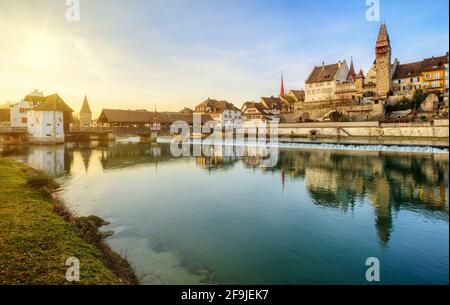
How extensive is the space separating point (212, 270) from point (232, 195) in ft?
31.5

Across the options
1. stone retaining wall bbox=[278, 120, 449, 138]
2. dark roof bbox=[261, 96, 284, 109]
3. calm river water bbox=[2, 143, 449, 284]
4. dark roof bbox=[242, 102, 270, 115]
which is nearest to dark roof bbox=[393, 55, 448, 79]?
stone retaining wall bbox=[278, 120, 449, 138]

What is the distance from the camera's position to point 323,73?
6475 centimetres

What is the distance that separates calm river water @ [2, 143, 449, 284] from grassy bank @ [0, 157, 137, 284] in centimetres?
81

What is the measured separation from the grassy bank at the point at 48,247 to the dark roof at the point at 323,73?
2434 inches

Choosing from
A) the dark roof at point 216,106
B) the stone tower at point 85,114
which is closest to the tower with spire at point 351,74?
the dark roof at point 216,106

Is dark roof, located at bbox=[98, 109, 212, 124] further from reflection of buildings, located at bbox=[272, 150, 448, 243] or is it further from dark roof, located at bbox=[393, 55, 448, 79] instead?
dark roof, located at bbox=[393, 55, 448, 79]

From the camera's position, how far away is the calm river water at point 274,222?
810 centimetres

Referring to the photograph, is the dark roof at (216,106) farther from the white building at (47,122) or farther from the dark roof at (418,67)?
the dark roof at (418,67)

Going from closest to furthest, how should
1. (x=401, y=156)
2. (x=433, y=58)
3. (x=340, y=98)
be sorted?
(x=401, y=156) → (x=433, y=58) → (x=340, y=98)

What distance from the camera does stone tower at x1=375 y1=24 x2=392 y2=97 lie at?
5341cm

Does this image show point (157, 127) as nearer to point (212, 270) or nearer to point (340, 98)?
point (340, 98)

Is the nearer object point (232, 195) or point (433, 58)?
point (232, 195)

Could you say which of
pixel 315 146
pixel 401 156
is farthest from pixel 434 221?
pixel 315 146

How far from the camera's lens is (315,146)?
4534 cm
